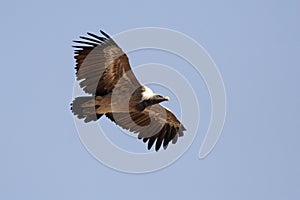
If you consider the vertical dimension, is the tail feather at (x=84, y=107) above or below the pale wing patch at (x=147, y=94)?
below

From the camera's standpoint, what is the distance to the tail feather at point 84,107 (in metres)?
20.1

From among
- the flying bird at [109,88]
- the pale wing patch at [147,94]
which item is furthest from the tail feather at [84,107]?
the pale wing patch at [147,94]

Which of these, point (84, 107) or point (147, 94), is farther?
point (147, 94)

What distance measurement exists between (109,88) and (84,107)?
87 cm

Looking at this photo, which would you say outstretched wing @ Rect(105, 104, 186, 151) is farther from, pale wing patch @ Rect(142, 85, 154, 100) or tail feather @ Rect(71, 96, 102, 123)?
tail feather @ Rect(71, 96, 102, 123)

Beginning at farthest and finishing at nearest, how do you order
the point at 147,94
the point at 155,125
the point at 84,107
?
the point at 155,125
the point at 147,94
the point at 84,107

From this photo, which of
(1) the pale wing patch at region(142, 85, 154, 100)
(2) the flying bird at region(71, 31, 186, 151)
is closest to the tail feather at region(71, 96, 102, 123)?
(2) the flying bird at region(71, 31, 186, 151)

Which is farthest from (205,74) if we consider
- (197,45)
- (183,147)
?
(183,147)

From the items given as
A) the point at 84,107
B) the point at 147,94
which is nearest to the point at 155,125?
the point at 147,94

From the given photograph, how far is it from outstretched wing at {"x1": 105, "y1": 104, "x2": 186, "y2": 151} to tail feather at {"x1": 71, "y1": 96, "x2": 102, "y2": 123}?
139cm

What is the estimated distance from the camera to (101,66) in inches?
798

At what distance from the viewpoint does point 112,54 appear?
20.0 m

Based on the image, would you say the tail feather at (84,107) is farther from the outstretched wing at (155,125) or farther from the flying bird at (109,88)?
the outstretched wing at (155,125)

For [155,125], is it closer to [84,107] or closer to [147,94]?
[147,94]
